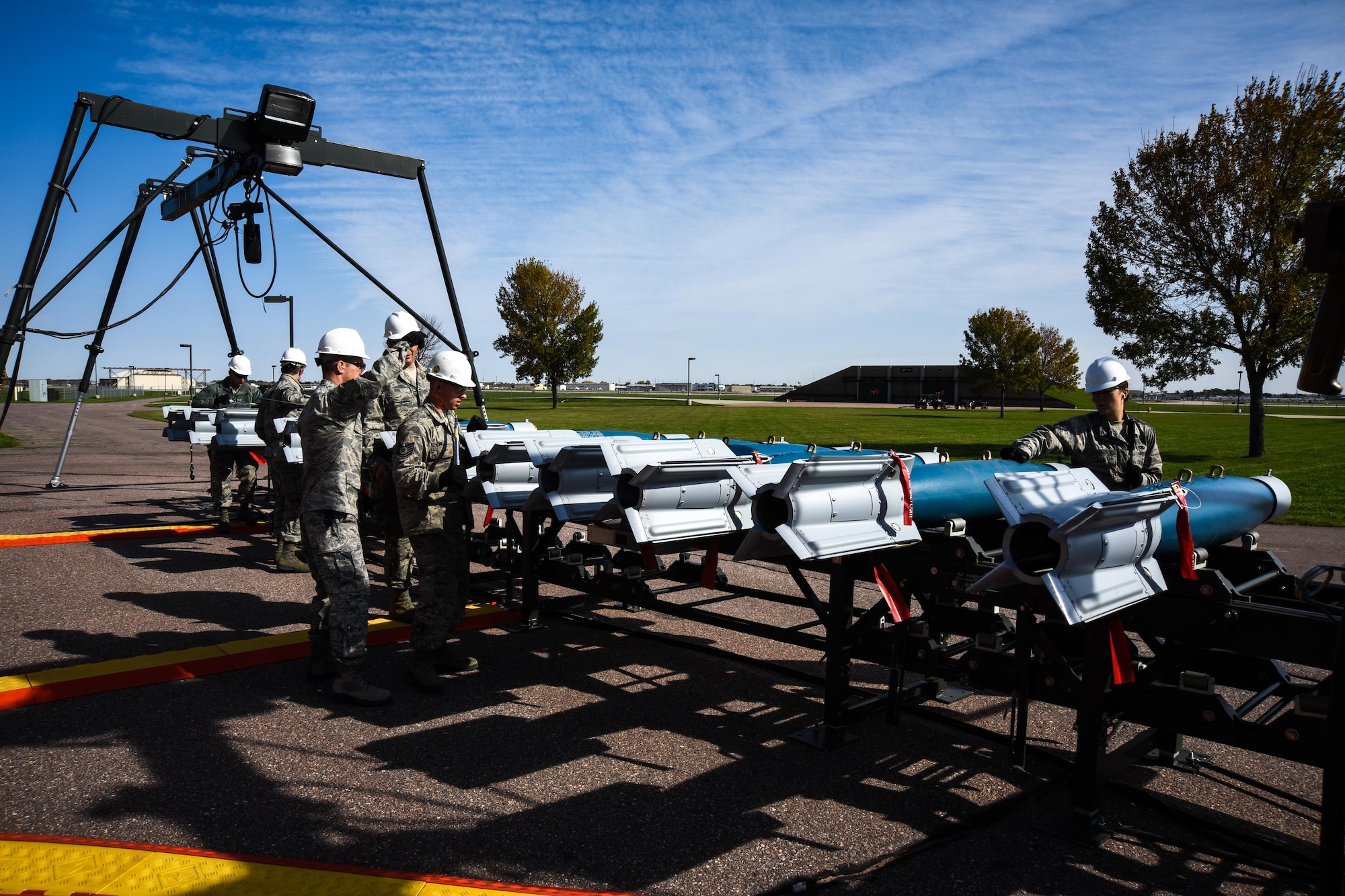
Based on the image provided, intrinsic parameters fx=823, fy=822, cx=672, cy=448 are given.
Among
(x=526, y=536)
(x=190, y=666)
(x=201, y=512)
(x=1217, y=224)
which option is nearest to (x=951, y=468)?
(x=526, y=536)

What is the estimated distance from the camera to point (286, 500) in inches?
314

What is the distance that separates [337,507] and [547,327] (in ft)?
138

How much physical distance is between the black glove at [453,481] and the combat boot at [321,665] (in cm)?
118

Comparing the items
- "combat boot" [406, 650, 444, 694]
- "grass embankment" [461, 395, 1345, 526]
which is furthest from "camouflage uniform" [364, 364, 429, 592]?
"grass embankment" [461, 395, 1345, 526]

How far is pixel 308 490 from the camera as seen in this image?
4656 millimetres

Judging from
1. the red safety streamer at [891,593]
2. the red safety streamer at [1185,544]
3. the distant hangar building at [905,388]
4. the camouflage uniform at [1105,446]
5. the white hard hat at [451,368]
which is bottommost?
the red safety streamer at [891,593]

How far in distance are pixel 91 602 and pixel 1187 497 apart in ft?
25.1

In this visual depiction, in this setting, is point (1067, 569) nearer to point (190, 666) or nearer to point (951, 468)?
point (951, 468)

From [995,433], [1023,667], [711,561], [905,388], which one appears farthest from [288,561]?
[905,388]

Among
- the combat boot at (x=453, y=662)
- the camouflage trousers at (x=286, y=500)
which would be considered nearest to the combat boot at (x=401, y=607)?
the combat boot at (x=453, y=662)

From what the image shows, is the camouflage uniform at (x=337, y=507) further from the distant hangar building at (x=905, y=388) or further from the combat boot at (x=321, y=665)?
the distant hangar building at (x=905, y=388)

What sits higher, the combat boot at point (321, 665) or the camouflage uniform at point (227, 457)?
the camouflage uniform at point (227, 457)

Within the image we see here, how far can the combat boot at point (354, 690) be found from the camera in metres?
4.57

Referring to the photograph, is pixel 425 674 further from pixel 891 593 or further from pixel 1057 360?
pixel 1057 360
